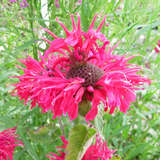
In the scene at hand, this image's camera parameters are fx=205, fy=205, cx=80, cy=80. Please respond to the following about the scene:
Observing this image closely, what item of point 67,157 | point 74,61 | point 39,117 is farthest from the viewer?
point 39,117

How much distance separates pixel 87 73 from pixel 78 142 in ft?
0.55

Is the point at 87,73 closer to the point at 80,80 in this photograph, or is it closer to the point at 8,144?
the point at 80,80

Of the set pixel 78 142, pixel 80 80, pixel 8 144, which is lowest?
pixel 8 144

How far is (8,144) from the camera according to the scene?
2.06 ft

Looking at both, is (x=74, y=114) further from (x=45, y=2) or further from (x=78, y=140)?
(x=45, y=2)

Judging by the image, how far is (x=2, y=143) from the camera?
62cm

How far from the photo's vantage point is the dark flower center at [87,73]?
490 mm

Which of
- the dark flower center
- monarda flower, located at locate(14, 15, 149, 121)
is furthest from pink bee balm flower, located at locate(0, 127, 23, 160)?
the dark flower center

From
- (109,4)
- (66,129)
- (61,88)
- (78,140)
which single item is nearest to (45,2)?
(109,4)

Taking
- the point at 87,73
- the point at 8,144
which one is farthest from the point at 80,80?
the point at 8,144

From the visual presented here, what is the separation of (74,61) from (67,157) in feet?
0.77

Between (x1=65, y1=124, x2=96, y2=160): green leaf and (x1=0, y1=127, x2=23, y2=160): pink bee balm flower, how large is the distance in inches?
10.4

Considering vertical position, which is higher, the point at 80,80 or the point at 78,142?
the point at 80,80

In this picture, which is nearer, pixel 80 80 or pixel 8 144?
pixel 80 80
